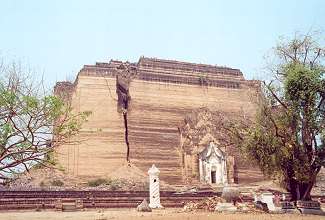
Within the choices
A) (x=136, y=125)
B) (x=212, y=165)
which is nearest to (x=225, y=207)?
(x=136, y=125)

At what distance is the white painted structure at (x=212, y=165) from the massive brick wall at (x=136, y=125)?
1.81m

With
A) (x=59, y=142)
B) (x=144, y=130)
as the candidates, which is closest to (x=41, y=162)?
(x=59, y=142)

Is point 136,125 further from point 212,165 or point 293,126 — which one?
point 293,126

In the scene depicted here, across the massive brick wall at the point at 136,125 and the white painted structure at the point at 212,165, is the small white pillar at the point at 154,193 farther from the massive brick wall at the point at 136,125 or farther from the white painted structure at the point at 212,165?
the white painted structure at the point at 212,165

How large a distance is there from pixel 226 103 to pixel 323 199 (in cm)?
1462

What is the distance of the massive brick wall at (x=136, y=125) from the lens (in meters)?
36.2

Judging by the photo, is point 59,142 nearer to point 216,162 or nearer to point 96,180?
point 96,180

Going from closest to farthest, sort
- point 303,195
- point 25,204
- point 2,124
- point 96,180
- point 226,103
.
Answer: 1. point 2,124
2. point 303,195
3. point 25,204
4. point 96,180
5. point 226,103

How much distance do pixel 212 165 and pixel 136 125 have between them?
7.21 meters

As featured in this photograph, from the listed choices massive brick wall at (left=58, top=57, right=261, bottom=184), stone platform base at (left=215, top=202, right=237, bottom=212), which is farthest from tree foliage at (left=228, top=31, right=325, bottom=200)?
massive brick wall at (left=58, top=57, right=261, bottom=184)

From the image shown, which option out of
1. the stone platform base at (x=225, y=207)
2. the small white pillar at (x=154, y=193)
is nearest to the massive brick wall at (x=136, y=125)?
the small white pillar at (x=154, y=193)

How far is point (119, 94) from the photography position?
39875 mm

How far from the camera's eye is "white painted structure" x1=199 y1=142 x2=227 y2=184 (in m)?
39.7

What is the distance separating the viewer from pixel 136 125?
1528 inches
